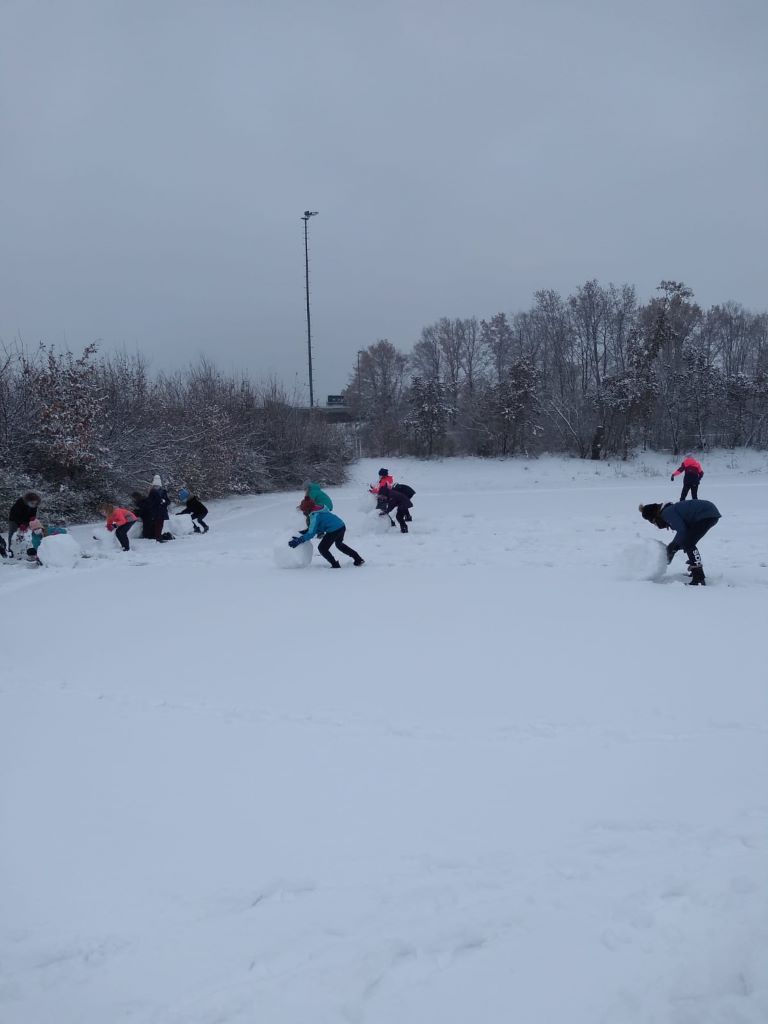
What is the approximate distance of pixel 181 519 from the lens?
52.5 feet

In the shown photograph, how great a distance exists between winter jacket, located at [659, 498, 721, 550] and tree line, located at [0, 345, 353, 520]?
1581cm

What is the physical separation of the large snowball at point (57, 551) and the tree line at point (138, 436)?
19.3 feet

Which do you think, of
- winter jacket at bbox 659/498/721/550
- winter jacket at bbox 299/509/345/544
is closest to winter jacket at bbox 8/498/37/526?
winter jacket at bbox 299/509/345/544

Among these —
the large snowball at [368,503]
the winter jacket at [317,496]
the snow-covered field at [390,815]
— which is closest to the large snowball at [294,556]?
the winter jacket at [317,496]

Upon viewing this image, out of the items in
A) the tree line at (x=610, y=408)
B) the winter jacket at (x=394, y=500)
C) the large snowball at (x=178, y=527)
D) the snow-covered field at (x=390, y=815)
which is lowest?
the snow-covered field at (x=390, y=815)

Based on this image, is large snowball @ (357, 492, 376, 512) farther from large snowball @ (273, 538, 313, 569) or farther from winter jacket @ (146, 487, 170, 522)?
winter jacket @ (146, 487, 170, 522)

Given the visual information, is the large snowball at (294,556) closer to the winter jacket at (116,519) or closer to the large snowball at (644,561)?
the winter jacket at (116,519)

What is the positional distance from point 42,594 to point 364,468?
1139 inches

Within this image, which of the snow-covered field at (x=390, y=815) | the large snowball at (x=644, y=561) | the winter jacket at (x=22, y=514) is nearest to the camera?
the snow-covered field at (x=390, y=815)

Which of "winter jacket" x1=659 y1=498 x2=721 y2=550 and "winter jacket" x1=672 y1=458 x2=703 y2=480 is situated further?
"winter jacket" x1=672 y1=458 x2=703 y2=480

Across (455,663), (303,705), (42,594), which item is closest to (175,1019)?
(303,705)

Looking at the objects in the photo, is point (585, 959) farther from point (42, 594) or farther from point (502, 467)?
point (502, 467)

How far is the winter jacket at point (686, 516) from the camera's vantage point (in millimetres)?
8539

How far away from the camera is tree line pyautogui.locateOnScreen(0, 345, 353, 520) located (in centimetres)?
1816
